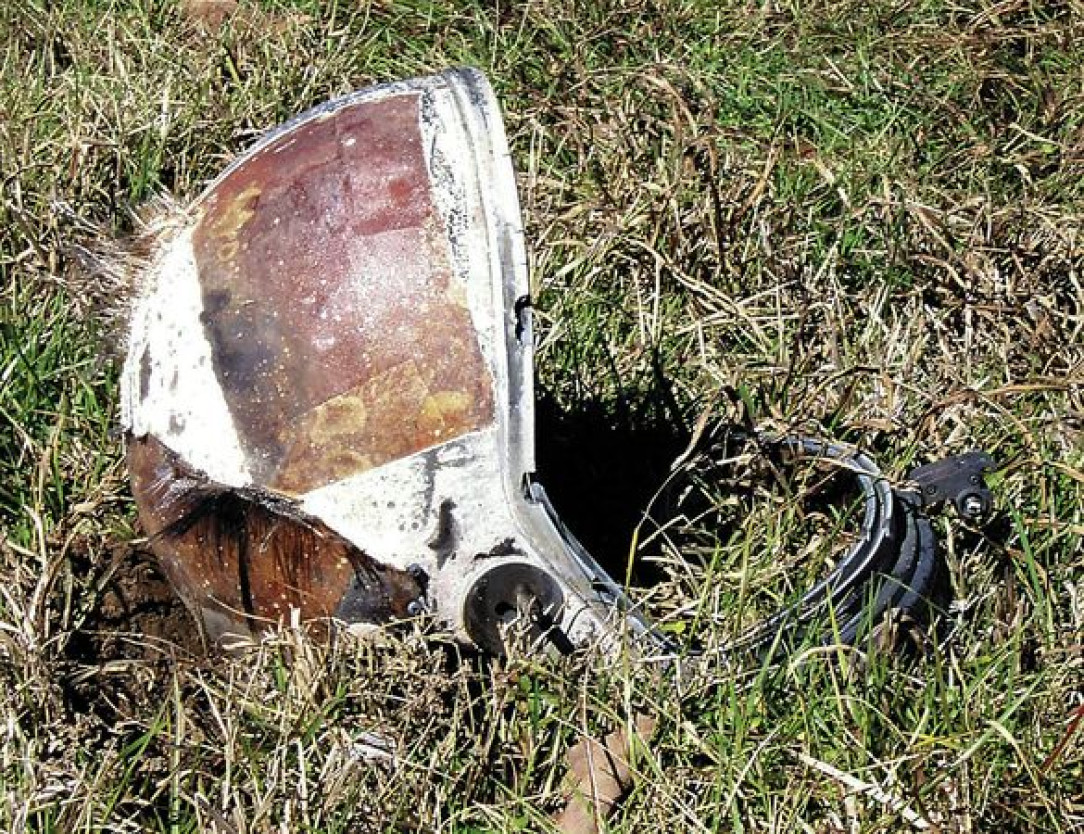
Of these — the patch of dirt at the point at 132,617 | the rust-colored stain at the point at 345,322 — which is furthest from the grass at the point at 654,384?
the rust-colored stain at the point at 345,322

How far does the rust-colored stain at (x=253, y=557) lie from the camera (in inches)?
109

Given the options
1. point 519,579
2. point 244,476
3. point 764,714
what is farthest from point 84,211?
point 764,714

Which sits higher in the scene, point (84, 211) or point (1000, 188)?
point (84, 211)

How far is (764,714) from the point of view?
2.74 metres

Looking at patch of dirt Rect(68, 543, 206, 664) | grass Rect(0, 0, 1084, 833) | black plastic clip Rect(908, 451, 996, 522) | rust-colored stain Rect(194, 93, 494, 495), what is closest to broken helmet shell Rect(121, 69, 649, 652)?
rust-colored stain Rect(194, 93, 494, 495)

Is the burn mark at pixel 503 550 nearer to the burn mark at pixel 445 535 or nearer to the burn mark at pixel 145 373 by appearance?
the burn mark at pixel 445 535

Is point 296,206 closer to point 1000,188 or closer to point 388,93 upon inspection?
point 388,93

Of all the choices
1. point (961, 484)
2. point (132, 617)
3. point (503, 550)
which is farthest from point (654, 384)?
point (132, 617)

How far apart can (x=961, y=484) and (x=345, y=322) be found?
1141 millimetres

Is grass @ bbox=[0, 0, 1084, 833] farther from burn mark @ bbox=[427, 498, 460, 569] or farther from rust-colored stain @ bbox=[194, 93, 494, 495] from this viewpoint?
rust-colored stain @ bbox=[194, 93, 494, 495]

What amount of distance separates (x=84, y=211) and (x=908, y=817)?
7.97ft

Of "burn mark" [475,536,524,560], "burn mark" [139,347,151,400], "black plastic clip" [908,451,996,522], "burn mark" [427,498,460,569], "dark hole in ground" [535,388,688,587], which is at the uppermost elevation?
"burn mark" [139,347,151,400]

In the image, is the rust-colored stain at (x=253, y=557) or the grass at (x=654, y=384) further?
the rust-colored stain at (x=253, y=557)

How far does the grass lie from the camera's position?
267 cm
